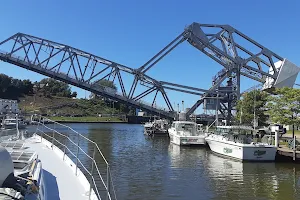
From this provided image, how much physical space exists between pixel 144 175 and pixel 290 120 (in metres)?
18.2

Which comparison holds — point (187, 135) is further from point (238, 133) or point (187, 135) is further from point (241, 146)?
point (241, 146)

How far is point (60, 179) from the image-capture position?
Answer: 8.68m

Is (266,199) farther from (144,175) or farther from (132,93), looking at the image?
(132,93)

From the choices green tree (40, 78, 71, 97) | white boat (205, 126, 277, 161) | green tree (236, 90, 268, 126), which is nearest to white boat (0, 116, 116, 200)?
white boat (205, 126, 277, 161)

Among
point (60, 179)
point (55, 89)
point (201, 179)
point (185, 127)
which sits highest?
point (55, 89)

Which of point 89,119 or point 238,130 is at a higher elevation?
point 89,119

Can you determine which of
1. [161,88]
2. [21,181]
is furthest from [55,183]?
[161,88]

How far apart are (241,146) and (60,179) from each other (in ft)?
64.1

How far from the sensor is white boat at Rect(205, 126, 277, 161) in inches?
997

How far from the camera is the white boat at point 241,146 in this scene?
2531 cm

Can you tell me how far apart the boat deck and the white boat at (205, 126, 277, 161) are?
57.8ft

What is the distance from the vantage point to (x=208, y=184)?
57.0ft

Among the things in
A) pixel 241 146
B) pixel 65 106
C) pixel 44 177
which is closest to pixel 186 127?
pixel 241 146

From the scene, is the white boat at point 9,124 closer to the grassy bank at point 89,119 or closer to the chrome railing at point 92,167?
the chrome railing at point 92,167
